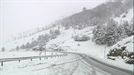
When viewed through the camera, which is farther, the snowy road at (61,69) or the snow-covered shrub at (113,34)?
the snow-covered shrub at (113,34)

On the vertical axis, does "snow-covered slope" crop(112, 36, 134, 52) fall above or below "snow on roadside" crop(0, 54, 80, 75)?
above

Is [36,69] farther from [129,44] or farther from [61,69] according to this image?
[129,44]

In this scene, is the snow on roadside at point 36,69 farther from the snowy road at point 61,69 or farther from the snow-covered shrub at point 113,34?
the snow-covered shrub at point 113,34

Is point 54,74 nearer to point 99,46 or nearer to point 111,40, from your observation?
point 111,40

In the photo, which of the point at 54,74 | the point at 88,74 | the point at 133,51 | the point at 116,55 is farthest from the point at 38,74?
the point at 116,55

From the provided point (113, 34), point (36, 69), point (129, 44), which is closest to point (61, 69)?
point (36, 69)

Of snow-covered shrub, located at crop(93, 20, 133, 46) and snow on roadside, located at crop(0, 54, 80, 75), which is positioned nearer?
snow on roadside, located at crop(0, 54, 80, 75)

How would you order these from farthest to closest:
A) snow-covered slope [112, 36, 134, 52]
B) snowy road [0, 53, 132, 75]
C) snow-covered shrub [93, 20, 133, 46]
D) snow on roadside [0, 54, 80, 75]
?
snow-covered shrub [93, 20, 133, 46] < snow-covered slope [112, 36, 134, 52] < snow on roadside [0, 54, 80, 75] < snowy road [0, 53, 132, 75]

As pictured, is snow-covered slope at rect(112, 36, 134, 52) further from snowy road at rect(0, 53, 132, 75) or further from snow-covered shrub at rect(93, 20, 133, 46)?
snow-covered shrub at rect(93, 20, 133, 46)

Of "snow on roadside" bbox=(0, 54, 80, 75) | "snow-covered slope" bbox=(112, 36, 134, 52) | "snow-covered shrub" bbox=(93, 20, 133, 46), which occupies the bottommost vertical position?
"snow on roadside" bbox=(0, 54, 80, 75)

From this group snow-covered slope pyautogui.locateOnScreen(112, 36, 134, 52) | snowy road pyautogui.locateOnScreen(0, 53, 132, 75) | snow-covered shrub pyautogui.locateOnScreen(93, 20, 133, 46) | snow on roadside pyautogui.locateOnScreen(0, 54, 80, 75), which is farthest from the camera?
snow-covered shrub pyautogui.locateOnScreen(93, 20, 133, 46)

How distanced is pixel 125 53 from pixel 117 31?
76.2 metres

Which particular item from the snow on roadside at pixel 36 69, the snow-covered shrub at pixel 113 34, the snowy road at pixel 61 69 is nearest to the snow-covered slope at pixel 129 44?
the snowy road at pixel 61 69

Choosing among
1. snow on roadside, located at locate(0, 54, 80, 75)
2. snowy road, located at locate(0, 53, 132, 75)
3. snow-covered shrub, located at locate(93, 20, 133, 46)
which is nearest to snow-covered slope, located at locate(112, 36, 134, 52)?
snowy road, located at locate(0, 53, 132, 75)
